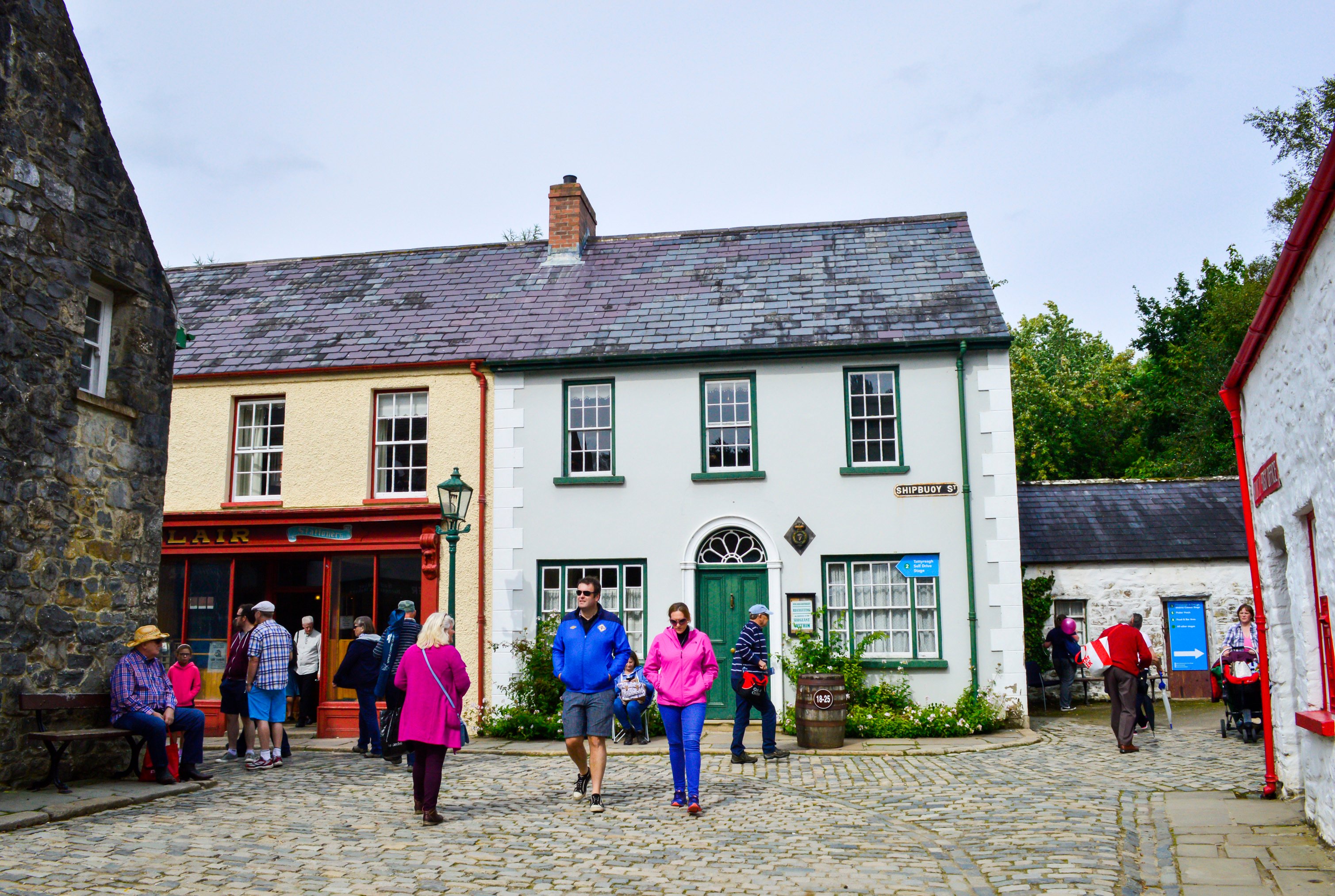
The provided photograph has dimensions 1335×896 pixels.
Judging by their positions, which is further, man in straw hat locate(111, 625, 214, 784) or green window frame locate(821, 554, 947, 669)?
green window frame locate(821, 554, 947, 669)

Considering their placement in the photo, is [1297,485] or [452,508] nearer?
[1297,485]

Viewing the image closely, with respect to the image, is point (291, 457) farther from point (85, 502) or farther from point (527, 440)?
point (85, 502)

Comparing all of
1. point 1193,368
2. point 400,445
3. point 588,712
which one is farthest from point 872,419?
point 1193,368

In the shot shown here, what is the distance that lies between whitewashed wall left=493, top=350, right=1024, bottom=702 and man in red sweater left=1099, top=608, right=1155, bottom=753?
1.63 m

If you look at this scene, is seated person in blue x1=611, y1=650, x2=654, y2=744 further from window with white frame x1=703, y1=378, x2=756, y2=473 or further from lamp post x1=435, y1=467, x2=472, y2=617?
window with white frame x1=703, y1=378, x2=756, y2=473

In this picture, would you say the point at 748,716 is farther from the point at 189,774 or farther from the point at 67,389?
the point at 67,389

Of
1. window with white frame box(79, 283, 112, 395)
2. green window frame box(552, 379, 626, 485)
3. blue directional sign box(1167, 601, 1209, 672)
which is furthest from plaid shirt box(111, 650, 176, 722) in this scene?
blue directional sign box(1167, 601, 1209, 672)

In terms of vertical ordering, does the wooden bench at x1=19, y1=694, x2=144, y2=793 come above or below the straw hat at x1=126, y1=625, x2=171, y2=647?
below

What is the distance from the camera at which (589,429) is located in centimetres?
1631

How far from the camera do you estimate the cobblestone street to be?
6.58 metres

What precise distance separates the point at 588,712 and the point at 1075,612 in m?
14.5

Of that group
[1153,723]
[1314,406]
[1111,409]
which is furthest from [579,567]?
[1111,409]

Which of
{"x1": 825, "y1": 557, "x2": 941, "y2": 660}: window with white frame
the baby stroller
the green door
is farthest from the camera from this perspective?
the green door

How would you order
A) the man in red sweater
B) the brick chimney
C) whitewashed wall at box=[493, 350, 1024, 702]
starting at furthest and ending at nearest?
the brick chimney → whitewashed wall at box=[493, 350, 1024, 702] → the man in red sweater
